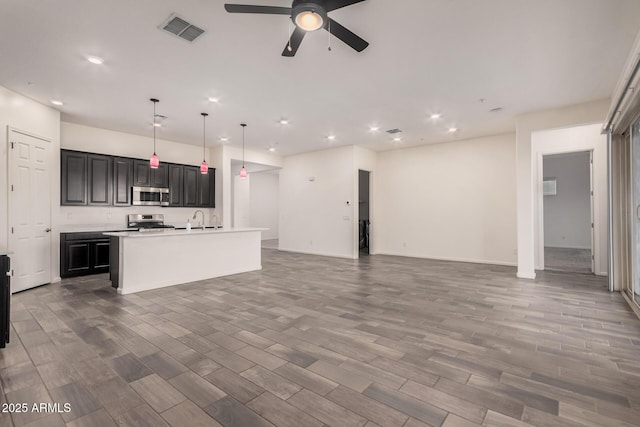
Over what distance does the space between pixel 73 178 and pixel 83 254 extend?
4.82ft

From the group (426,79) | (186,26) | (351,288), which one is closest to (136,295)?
(351,288)

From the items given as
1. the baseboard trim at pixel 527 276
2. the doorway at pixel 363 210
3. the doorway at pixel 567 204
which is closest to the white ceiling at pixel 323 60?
the baseboard trim at pixel 527 276

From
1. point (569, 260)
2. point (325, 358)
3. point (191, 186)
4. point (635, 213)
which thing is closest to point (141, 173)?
point (191, 186)

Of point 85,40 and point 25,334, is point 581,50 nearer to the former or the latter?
point 85,40

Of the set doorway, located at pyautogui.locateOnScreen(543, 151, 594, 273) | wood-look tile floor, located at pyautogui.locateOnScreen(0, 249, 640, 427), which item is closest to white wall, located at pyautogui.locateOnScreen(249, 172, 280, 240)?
wood-look tile floor, located at pyautogui.locateOnScreen(0, 249, 640, 427)

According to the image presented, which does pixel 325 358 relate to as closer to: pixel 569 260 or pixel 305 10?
pixel 305 10

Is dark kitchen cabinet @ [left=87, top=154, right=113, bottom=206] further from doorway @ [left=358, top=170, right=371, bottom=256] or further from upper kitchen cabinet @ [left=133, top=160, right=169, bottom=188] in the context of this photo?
doorway @ [left=358, top=170, right=371, bottom=256]

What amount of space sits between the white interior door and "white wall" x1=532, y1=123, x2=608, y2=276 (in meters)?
8.47

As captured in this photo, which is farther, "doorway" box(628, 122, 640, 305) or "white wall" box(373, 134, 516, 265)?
"white wall" box(373, 134, 516, 265)

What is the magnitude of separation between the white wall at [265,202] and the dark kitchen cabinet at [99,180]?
22.1 feet

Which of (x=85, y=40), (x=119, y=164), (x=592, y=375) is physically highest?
(x=85, y=40)

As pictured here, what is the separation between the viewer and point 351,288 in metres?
4.78

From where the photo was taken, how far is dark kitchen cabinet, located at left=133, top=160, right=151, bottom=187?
22.0 feet

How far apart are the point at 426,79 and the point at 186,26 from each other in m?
2.97
